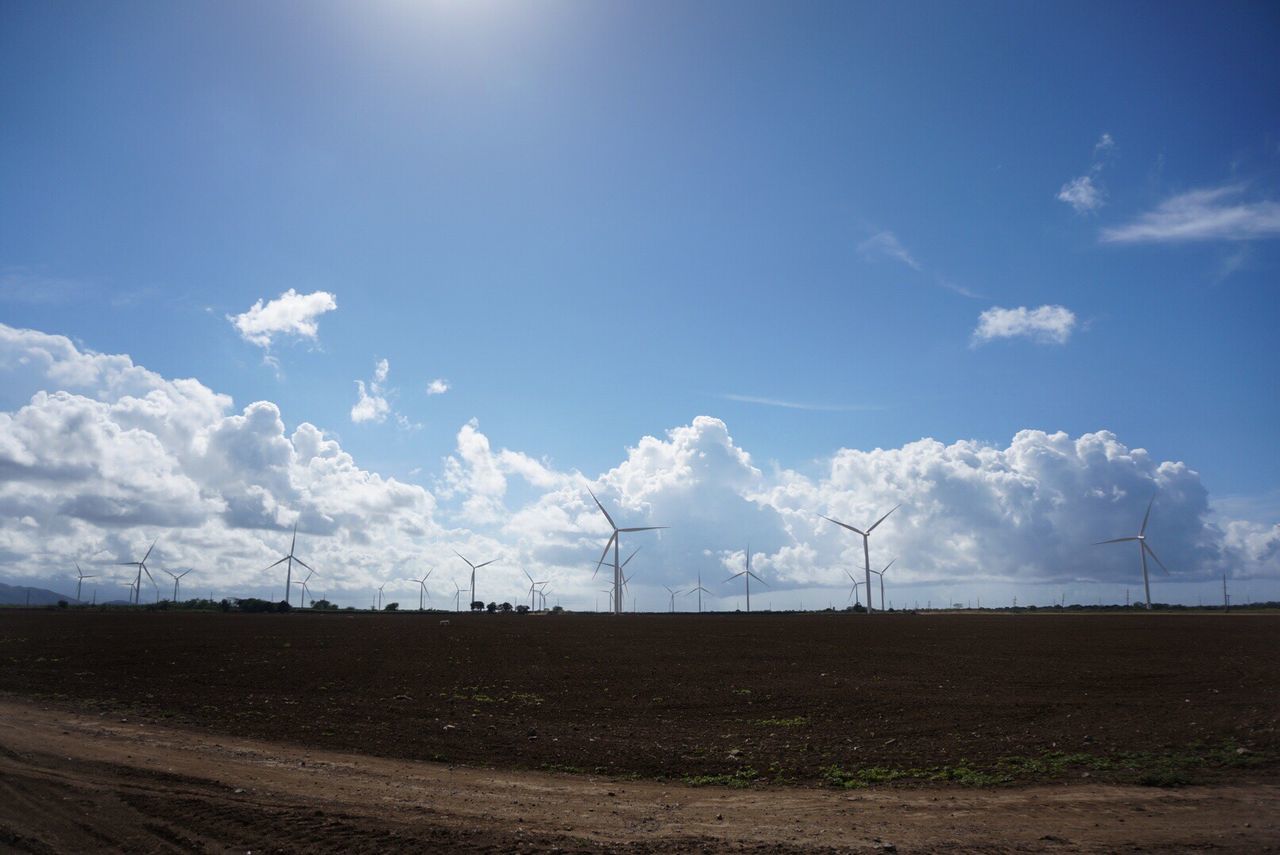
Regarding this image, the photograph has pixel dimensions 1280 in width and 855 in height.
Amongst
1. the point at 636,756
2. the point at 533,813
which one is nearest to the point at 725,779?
the point at 636,756

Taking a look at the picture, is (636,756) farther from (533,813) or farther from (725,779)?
(533,813)

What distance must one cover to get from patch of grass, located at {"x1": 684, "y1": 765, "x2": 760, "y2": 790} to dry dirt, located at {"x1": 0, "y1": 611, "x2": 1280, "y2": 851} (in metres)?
0.11

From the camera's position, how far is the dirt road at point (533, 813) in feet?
43.7

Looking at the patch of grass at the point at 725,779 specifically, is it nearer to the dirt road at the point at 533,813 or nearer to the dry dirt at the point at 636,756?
the dry dirt at the point at 636,756

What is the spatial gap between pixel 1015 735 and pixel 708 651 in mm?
30277

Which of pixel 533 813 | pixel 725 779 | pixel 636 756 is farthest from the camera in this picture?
pixel 636 756

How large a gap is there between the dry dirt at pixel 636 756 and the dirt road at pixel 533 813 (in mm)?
71

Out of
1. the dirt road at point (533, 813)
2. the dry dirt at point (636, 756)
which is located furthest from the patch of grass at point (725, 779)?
the dirt road at point (533, 813)

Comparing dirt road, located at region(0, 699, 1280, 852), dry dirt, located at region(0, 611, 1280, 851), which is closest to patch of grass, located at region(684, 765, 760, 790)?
dry dirt, located at region(0, 611, 1280, 851)

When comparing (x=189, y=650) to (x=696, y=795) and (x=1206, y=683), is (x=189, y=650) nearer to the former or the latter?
(x=696, y=795)

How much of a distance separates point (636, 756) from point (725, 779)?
9.71 ft

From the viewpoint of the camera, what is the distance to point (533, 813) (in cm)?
1516

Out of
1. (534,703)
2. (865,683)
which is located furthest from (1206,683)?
(534,703)

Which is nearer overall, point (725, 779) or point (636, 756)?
point (725, 779)
